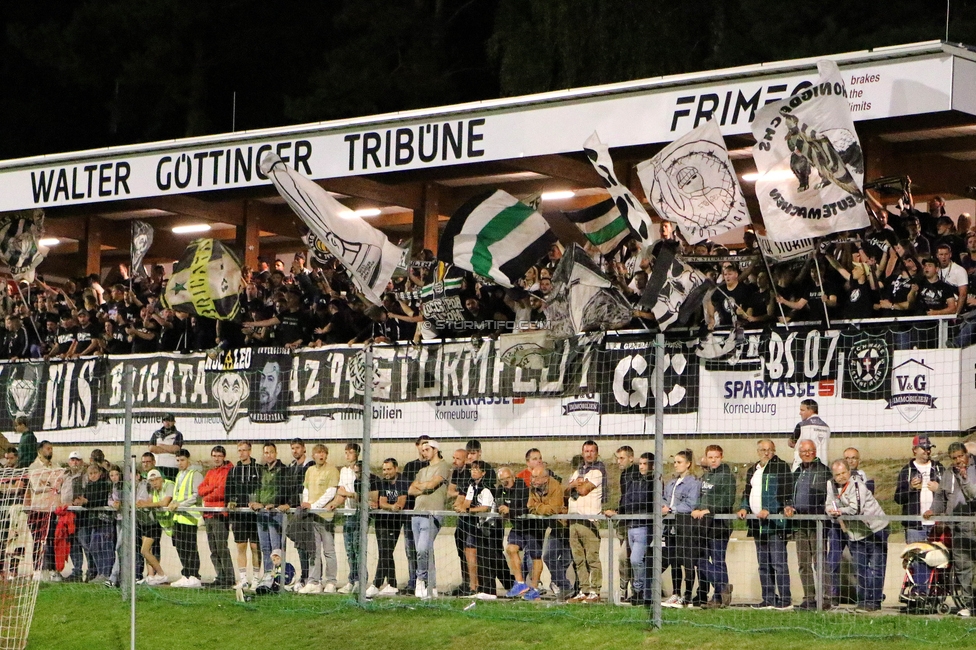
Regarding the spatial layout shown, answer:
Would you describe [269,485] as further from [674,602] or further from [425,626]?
[674,602]

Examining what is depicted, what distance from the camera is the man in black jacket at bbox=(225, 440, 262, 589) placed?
16.2 m

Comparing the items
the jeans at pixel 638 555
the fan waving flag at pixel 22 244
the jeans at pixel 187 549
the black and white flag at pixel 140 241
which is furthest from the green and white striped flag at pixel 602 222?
the fan waving flag at pixel 22 244

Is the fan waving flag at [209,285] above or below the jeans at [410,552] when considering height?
above

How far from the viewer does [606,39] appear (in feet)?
124

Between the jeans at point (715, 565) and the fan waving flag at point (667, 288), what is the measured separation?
9.86 ft

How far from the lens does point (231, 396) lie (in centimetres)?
1727

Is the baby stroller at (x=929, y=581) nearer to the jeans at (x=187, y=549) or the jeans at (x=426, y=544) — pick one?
the jeans at (x=426, y=544)

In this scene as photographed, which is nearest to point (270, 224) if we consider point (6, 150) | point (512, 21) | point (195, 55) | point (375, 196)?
point (375, 196)

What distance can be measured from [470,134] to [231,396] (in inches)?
194

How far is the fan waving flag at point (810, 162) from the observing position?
14.5 meters

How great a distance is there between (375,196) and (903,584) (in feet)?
37.4

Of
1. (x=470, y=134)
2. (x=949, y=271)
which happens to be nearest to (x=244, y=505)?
(x=470, y=134)

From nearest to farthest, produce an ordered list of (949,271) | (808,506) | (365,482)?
(808,506)
(365,482)
(949,271)

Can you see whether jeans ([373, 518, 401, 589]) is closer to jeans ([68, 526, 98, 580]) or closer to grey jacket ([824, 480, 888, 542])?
jeans ([68, 526, 98, 580])
